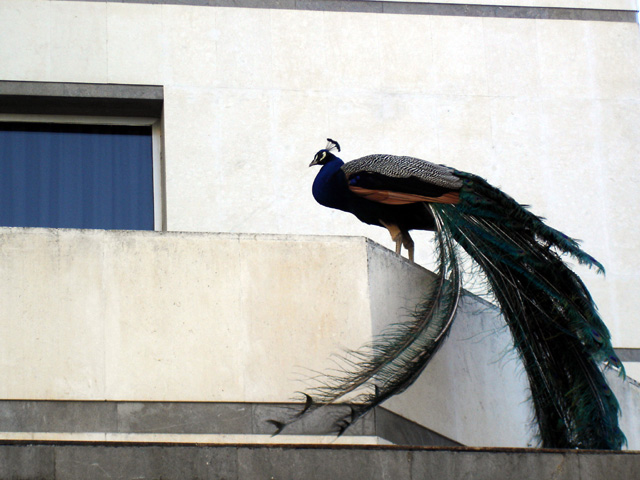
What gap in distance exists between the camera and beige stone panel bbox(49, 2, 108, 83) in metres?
11.6

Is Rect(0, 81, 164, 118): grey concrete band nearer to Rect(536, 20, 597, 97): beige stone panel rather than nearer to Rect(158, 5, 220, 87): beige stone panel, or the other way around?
Rect(158, 5, 220, 87): beige stone panel

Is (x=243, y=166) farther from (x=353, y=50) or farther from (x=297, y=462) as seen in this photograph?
(x=297, y=462)

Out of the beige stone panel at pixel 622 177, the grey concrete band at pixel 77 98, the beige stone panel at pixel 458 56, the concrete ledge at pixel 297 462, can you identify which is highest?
the beige stone panel at pixel 458 56

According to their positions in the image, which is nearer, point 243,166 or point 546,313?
point 546,313

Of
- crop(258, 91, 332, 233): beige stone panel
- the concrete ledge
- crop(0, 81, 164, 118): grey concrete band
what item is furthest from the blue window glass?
the concrete ledge

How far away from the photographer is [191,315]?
7660 millimetres

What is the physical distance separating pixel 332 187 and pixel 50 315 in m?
2.55

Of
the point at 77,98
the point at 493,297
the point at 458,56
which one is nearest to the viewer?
the point at 493,297

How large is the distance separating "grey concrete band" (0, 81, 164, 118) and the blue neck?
308 centimetres

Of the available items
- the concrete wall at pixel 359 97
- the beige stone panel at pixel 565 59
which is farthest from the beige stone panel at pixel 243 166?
the beige stone panel at pixel 565 59

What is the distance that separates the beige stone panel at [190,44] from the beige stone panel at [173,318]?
14.1ft

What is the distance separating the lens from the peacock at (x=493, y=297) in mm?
7645

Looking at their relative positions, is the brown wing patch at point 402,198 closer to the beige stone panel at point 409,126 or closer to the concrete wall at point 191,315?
the concrete wall at point 191,315

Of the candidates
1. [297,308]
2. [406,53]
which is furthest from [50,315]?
[406,53]
